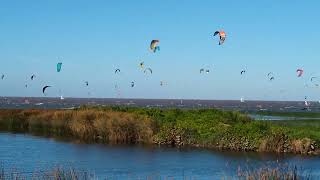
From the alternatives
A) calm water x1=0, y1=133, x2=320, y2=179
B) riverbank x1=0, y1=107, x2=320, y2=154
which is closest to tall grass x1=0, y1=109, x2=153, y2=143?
riverbank x1=0, y1=107, x2=320, y2=154

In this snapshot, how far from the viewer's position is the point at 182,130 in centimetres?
4081

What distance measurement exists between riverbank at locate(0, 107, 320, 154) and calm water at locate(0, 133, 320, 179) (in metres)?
2.12

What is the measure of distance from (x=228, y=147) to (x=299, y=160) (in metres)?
6.66

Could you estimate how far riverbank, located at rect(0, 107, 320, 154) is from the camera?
36.3 m

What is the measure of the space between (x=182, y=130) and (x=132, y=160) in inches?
397

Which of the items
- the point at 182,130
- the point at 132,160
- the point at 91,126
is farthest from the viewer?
the point at 91,126

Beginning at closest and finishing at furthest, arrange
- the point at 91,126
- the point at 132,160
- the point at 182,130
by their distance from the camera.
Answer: the point at 132,160 → the point at 182,130 → the point at 91,126

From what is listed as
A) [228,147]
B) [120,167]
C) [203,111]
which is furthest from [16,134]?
[120,167]

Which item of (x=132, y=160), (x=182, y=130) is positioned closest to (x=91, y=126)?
(x=182, y=130)

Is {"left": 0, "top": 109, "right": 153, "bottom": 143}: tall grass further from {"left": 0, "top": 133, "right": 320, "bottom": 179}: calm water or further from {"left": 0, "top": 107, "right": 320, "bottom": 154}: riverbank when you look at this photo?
{"left": 0, "top": 133, "right": 320, "bottom": 179}: calm water

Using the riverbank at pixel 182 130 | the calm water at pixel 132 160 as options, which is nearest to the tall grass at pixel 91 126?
the riverbank at pixel 182 130

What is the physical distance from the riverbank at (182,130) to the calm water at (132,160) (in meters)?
2.12

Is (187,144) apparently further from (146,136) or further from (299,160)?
(299,160)

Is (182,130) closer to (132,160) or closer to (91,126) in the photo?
(91,126)
